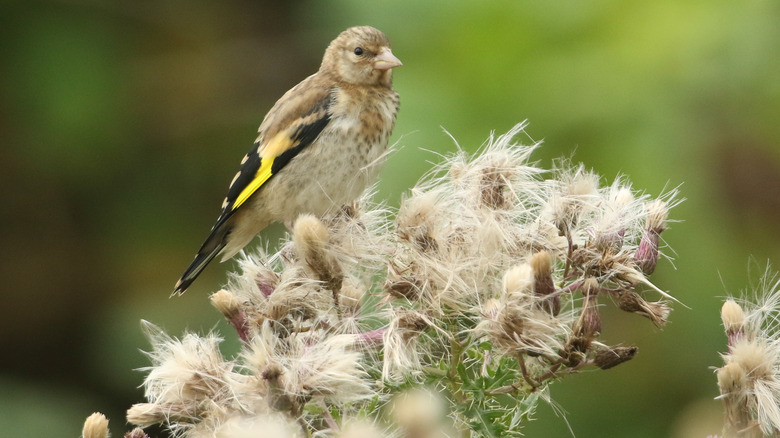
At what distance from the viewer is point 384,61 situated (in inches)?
156

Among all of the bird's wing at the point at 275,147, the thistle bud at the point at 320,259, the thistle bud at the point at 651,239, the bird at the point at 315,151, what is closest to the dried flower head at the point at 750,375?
the thistle bud at the point at 651,239

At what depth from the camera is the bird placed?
373cm

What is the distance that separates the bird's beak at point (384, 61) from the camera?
3.94m

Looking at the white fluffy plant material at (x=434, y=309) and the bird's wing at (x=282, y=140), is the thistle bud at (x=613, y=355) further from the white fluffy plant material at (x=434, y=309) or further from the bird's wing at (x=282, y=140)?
the bird's wing at (x=282, y=140)

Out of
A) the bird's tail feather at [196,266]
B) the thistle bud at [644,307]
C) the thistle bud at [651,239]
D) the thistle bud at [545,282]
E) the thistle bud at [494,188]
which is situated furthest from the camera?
the bird's tail feather at [196,266]

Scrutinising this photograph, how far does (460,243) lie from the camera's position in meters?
2.72

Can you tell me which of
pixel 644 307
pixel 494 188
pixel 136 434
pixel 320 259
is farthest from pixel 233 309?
pixel 644 307

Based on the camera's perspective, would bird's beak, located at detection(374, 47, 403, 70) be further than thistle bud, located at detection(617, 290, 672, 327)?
Yes

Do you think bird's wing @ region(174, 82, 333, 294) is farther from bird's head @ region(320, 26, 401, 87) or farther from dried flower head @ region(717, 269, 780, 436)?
dried flower head @ region(717, 269, 780, 436)

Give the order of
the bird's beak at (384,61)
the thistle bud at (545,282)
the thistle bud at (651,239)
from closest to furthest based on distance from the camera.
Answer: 1. the thistle bud at (545,282)
2. the thistle bud at (651,239)
3. the bird's beak at (384,61)

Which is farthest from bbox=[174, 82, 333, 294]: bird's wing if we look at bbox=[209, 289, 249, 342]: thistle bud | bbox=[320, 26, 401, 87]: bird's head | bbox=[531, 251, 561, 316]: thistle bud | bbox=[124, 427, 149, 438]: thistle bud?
bbox=[531, 251, 561, 316]: thistle bud

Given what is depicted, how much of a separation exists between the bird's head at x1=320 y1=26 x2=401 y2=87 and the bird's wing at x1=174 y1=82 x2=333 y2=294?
4.6 inches

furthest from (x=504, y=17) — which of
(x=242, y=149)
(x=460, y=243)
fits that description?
(x=460, y=243)

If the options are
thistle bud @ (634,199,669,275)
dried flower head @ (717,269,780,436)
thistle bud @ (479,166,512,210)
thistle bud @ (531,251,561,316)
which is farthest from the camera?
thistle bud @ (479,166,512,210)
